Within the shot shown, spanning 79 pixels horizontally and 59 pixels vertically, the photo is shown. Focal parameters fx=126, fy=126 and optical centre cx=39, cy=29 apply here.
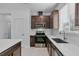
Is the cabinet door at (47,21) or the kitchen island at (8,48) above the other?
the cabinet door at (47,21)

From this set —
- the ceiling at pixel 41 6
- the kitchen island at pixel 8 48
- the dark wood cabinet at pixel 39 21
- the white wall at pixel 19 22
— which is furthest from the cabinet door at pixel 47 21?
the kitchen island at pixel 8 48

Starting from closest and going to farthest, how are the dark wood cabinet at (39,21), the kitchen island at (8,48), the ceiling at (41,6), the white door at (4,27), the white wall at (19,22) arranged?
the kitchen island at (8,48)
the ceiling at (41,6)
the white wall at (19,22)
the white door at (4,27)
the dark wood cabinet at (39,21)

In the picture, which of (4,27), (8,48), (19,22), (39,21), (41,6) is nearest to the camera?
(8,48)

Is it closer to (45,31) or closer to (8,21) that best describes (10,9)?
(8,21)

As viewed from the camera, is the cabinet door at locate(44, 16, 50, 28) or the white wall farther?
the cabinet door at locate(44, 16, 50, 28)

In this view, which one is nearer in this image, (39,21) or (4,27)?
(4,27)

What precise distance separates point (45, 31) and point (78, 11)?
5.95 metres

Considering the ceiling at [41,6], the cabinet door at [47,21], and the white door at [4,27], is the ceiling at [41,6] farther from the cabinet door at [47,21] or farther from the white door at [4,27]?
the white door at [4,27]

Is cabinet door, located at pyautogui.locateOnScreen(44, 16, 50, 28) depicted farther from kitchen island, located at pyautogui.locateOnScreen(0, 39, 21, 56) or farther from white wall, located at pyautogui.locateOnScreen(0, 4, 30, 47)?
kitchen island, located at pyautogui.locateOnScreen(0, 39, 21, 56)

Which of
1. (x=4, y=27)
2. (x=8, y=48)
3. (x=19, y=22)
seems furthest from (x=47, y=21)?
(x=8, y=48)

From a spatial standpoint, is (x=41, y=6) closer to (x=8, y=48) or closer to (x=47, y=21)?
(x=47, y=21)

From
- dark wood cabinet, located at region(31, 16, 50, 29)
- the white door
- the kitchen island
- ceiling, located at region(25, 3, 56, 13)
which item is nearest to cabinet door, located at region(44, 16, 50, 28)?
dark wood cabinet, located at region(31, 16, 50, 29)

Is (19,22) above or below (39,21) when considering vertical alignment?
below

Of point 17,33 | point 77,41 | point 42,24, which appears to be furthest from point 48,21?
point 77,41
